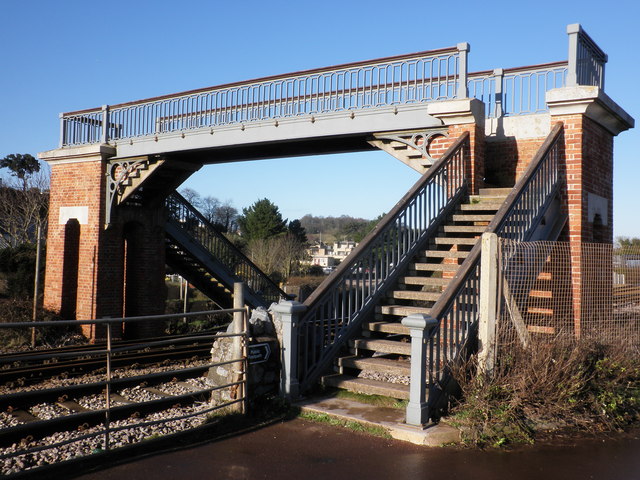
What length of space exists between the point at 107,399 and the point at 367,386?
111 inches

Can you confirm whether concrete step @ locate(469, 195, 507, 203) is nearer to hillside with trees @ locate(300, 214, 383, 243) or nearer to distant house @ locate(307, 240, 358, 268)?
distant house @ locate(307, 240, 358, 268)

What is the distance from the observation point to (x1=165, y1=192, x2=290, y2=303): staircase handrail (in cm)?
1538

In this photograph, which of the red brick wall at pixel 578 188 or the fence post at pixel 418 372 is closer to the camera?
the fence post at pixel 418 372

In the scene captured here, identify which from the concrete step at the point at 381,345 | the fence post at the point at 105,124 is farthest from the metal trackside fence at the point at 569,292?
the fence post at the point at 105,124

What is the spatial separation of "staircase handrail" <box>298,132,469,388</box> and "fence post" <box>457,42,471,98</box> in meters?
0.70

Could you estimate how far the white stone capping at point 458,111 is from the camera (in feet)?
28.9

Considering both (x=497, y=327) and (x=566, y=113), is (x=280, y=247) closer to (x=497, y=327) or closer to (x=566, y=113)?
(x=566, y=113)

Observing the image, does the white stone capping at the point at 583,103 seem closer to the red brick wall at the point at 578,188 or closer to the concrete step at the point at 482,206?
the red brick wall at the point at 578,188

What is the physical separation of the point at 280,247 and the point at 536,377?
31.4 meters

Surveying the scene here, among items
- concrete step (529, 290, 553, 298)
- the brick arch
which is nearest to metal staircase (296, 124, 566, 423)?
concrete step (529, 290, 553, 298)

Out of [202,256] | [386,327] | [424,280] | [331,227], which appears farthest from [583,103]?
[331,227]

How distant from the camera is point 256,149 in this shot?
13172 millimetres

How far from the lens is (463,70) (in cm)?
913

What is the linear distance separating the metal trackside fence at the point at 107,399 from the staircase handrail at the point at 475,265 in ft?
6.58
